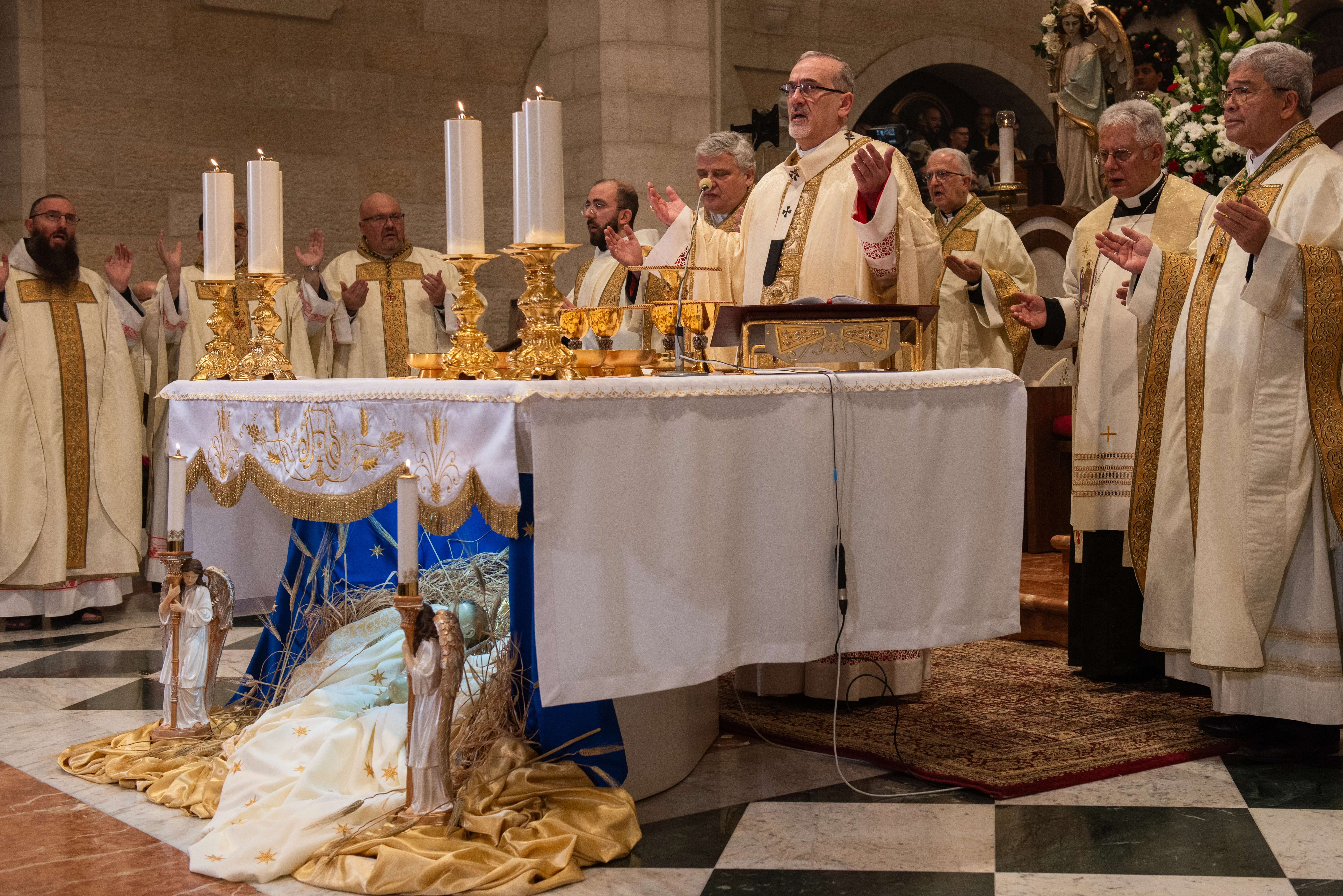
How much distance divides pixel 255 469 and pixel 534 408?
1259 millimetres

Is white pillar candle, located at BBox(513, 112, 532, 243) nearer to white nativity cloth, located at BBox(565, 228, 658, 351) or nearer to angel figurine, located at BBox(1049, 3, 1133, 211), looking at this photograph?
white nativity cloth, located at BBox(565, 228, 658, 351)

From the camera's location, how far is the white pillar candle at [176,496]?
152 inches

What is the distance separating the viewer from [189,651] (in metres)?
3.96

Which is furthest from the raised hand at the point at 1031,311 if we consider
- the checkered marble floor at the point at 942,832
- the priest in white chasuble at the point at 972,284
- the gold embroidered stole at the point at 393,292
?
the gold embroidered stole at the point at 393,292

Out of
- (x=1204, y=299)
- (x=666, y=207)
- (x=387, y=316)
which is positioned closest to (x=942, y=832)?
(x=1204, y=299)

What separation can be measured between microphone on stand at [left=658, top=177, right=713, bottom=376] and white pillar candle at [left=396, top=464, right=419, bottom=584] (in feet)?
2.03

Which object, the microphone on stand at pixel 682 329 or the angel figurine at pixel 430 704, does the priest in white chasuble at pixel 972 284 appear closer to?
the microphone on stand at pixel 682 329

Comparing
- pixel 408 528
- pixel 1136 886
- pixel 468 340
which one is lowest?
pixel 1136 886

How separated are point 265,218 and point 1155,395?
2761mm

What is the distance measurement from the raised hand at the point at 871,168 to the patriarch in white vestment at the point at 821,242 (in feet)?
0.53

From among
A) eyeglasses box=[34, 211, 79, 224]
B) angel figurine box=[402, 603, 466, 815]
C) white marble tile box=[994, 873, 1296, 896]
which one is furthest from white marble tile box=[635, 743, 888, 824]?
eyeglasses box=[34, 211, 79, 224]

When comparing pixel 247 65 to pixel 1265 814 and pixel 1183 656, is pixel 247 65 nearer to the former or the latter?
pixel 1183 656

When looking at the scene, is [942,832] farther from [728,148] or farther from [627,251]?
[728,148]

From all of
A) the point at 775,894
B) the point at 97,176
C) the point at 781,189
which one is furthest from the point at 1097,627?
the point at 97,176
